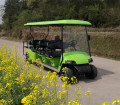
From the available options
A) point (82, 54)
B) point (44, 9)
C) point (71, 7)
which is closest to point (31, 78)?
point (82, 54)

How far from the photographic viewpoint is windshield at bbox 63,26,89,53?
562 cm

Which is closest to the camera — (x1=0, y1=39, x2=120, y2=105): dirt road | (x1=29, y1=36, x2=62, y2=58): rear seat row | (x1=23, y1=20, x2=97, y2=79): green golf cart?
(x1=0, y1=39, x2=120, y2=105): dirt road

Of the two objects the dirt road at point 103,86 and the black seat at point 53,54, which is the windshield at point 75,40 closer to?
the black seat at point 53,54

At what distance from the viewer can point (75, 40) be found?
575 centimetres

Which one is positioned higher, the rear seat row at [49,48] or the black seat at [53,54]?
the rear seat row at [49,48]

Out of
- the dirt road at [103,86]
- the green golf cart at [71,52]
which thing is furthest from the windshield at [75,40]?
the dirt road at [103,86]

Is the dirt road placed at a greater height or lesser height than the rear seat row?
lesser

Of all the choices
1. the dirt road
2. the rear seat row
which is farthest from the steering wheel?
the dirt road

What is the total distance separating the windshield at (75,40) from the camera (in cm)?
562

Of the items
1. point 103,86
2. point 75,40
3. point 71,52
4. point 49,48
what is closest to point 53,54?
point 49,48

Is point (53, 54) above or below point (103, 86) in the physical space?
above

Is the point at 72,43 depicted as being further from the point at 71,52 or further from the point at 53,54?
the point at 53,54

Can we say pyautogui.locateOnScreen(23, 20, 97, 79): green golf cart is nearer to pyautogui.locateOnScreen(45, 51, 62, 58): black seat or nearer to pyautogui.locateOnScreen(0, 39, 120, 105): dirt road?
pyautogui.locateOnScreen(45, 51, 62, 58): black seat

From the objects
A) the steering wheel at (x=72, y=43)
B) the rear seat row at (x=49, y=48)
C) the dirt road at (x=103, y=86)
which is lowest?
the dirt road at (x=103, y=86)
